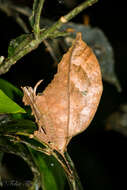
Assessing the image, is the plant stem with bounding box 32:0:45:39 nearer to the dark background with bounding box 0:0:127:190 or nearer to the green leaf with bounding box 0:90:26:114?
the green leaf with bounding box 0:90:26:114

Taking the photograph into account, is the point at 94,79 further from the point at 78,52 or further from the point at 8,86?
the point at 8,86

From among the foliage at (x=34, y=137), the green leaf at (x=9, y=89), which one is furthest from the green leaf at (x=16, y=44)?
the green leaf at (x=9, y=89)

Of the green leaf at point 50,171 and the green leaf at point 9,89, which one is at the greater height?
the green leaf at point 9,89

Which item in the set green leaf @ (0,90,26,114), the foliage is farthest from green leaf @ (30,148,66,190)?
green leaf @ (0,90,26,114)

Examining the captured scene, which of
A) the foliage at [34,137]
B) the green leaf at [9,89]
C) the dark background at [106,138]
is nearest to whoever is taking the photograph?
the foliage at [34,137]

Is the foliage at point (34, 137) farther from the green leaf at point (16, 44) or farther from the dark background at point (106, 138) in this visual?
the dark background at point (106, 138)

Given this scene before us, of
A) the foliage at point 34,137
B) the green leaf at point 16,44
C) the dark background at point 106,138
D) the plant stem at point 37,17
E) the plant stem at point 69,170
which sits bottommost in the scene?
the dark background at point 106,138
